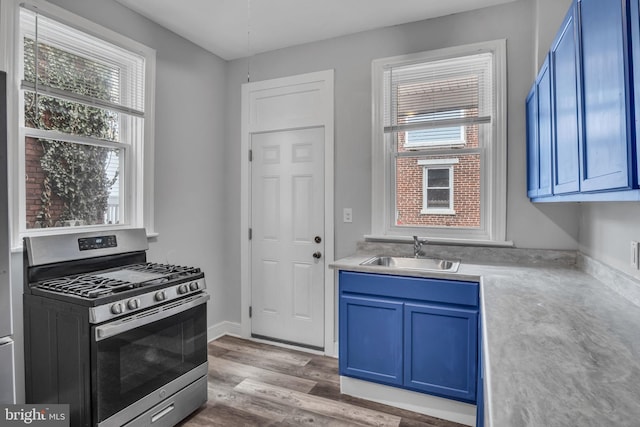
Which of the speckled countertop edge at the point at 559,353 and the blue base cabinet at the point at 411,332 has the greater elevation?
the speckled countertop edge at the point at 559,353

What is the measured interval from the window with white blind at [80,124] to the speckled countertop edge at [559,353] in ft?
8.34

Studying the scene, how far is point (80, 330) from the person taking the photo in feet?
5.66

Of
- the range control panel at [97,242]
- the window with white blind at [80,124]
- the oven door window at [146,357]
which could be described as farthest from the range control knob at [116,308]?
the window with white blind at [80,124]

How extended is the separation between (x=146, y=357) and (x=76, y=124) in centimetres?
163

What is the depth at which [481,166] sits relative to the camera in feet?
9.15

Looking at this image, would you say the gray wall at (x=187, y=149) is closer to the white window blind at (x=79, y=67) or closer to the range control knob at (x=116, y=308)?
the white window blind at (x=79, y=67)

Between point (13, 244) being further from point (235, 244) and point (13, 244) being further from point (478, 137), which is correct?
point (478, 137)

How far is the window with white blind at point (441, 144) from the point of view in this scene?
2.73 m

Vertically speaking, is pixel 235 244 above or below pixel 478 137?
below

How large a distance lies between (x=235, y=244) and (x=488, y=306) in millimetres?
2674

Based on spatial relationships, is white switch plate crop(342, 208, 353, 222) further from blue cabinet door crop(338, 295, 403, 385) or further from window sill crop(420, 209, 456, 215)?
blue cabinet door crop(338, 295, 403, 385)

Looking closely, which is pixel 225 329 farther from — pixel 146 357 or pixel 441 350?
pixel 441 350

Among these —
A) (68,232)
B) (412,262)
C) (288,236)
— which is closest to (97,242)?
(68,232)

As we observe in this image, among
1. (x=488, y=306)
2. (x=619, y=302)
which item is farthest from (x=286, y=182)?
(x=619, y=302)
